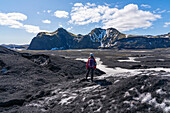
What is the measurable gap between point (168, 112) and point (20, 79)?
18.8 m

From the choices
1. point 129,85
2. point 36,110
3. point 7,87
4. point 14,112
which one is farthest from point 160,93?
point 7,87

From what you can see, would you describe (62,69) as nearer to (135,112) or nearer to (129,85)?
(129,85)

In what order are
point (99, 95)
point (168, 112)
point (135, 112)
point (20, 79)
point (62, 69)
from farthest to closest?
point (62, 69)
point (20, 79)
point (99, 95)
point (135, 112)
point (168, 112)

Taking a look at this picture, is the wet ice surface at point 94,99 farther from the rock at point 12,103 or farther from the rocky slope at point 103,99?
the rock at point 12,103

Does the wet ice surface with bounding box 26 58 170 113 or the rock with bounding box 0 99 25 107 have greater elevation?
the wet ice surface with bounding box 26 58 170 113

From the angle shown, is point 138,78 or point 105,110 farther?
point 138,78

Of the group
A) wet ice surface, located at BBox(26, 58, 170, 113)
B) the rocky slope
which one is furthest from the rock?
wet ice surface, located at BBox(26, 58, 170, 113)

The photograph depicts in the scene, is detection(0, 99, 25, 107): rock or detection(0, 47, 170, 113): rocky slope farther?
detection(0, 99, 25, 107): rock

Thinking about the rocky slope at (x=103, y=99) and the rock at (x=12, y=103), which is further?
the rock at (x=12, y=103)

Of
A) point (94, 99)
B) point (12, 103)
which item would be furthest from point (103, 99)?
point (12, 103)

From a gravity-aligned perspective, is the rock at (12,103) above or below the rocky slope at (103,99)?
below

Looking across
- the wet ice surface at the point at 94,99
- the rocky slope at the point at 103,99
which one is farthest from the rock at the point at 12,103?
the wet ice surface at the point at 94,99

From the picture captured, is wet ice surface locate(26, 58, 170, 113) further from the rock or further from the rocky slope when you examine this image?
the rock

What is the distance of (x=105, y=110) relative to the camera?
8219 mm
